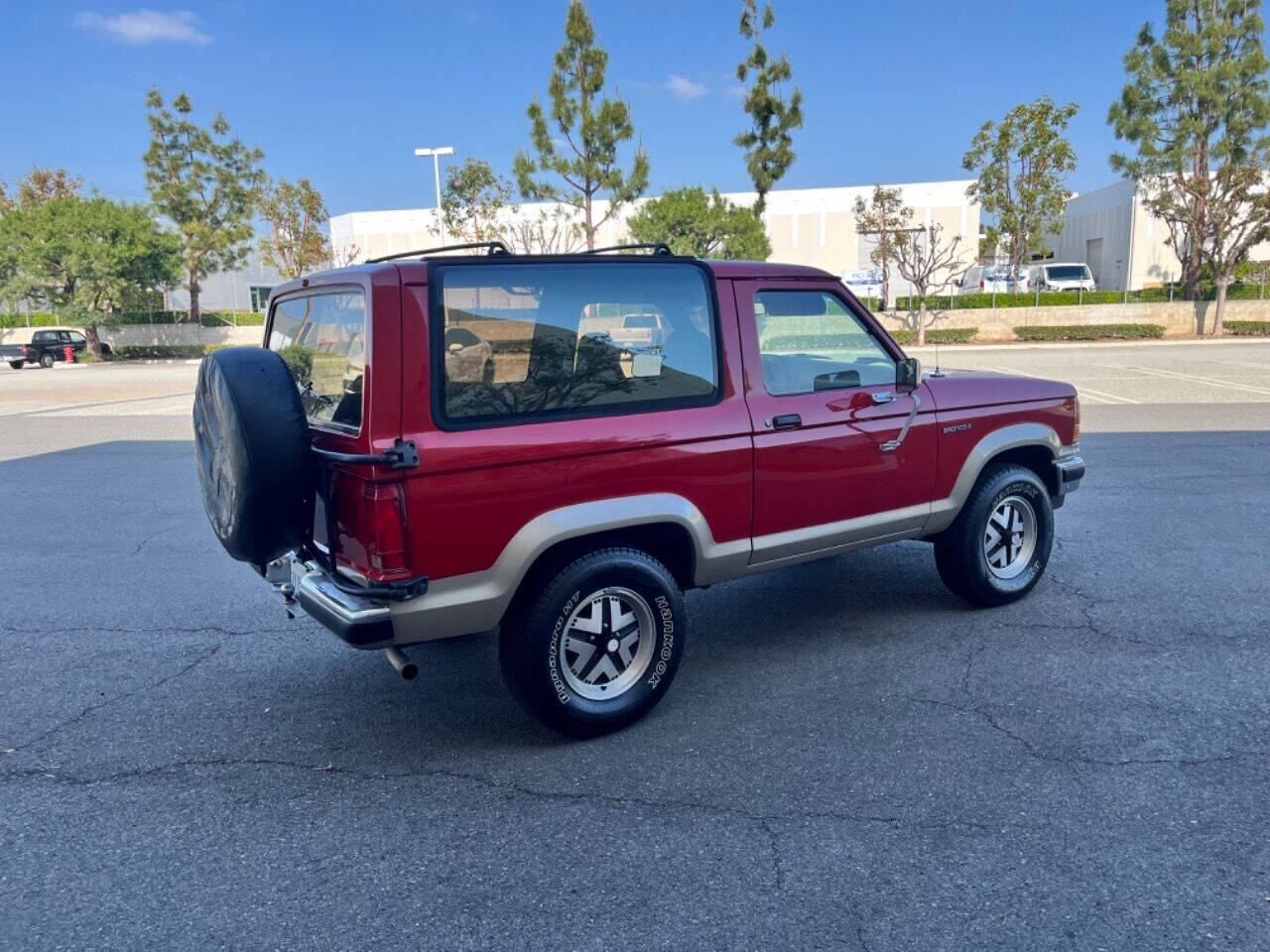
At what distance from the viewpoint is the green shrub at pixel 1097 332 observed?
30688mm

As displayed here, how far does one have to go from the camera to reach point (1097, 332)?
101 ft

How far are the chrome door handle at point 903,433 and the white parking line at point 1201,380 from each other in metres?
13.3

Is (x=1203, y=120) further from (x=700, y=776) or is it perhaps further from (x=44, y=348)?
(x=44, y=348)

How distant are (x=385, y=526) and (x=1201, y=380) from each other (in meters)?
18.2

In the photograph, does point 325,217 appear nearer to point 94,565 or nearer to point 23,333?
point 23,333

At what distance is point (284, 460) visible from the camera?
3303 millimetres

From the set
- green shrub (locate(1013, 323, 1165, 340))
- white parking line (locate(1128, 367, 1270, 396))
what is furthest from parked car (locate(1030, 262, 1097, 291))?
white parking line (locate(1128, 367, 1270, 396))

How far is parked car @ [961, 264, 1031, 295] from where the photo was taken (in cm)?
3603

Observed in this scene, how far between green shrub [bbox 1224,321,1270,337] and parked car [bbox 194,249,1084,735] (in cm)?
3275

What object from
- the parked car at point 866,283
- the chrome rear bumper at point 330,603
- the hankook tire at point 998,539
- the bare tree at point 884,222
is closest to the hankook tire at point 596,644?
the chrome rear bumper at point 330,603

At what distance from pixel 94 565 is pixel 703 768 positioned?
510 centimetres

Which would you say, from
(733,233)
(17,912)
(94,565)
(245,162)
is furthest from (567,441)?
(245,162)

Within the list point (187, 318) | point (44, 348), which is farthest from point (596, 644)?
point (187, 318)

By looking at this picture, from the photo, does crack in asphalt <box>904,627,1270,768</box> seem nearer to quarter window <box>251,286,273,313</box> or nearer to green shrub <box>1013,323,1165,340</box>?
green shrub <box>1013,323,1165,340</box>
